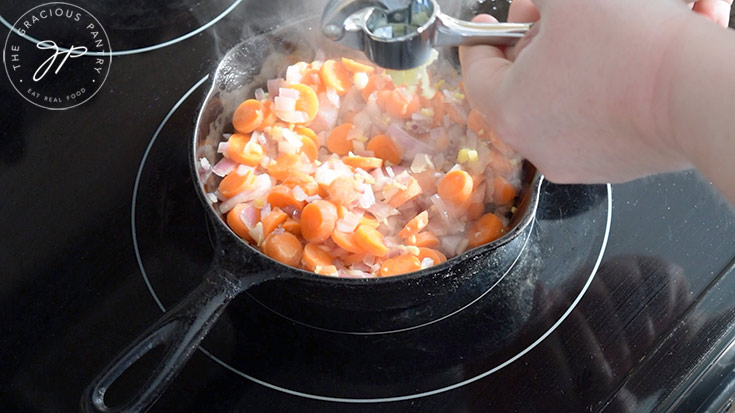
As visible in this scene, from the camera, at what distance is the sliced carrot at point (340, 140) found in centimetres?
122

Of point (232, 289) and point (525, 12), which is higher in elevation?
point (525, 12)

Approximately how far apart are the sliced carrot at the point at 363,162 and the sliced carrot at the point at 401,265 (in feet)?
0.57

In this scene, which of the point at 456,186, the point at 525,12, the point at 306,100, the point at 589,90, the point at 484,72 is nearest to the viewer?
the point at 589,90

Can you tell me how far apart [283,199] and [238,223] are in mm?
77

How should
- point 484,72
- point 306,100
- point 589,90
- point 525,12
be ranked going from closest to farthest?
1. point 589,90
2. point 484,72
3. point 525,12
4. point 306,100

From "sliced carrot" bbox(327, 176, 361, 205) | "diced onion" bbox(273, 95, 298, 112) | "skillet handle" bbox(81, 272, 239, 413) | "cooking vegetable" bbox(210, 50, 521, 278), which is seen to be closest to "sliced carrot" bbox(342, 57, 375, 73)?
"cooking vegetable" bbox(210, 50, 521, 278)

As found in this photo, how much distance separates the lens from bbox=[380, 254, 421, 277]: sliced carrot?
106cm

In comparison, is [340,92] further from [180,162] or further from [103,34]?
[103,34]

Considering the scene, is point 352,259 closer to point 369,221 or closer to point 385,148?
point 369,221

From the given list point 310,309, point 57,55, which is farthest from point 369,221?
point 57,55

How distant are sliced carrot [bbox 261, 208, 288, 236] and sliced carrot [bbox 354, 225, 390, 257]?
0.11 meters

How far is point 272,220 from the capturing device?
3.64ft

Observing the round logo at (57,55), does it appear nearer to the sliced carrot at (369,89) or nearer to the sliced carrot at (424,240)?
the sliced carrot at (369,89)

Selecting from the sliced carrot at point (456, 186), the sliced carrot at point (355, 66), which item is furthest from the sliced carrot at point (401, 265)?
the sliced carrot at point (355, 66)
